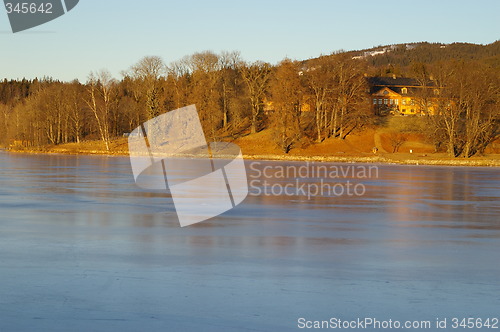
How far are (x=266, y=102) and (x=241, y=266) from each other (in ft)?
228

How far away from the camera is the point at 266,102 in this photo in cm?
7862

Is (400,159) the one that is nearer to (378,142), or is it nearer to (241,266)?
(378,142)

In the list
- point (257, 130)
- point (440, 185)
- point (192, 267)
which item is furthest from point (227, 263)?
point (257, 130)

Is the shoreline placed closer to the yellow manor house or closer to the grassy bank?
the grassy bank

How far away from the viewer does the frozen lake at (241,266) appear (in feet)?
23.6

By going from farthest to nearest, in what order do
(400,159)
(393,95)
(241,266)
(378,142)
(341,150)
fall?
(393,95), (378,142), (341,150), (400,159), (241,266)

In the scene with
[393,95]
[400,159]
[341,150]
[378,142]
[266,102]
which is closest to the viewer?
[400,159]

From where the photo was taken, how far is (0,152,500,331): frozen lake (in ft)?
23.6

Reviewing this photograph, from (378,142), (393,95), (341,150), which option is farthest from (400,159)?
(393,95)

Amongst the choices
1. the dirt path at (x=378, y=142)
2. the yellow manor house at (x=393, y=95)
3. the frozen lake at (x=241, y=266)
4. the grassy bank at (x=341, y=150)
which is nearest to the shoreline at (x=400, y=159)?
the grassy bank at (x=341, y=150)

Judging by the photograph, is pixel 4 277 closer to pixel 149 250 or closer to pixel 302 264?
pixel 149 250

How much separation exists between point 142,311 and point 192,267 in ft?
8.09

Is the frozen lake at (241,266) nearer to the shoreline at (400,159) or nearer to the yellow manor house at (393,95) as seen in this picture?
the shoreline at (400,159)

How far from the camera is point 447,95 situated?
58.5 metres
